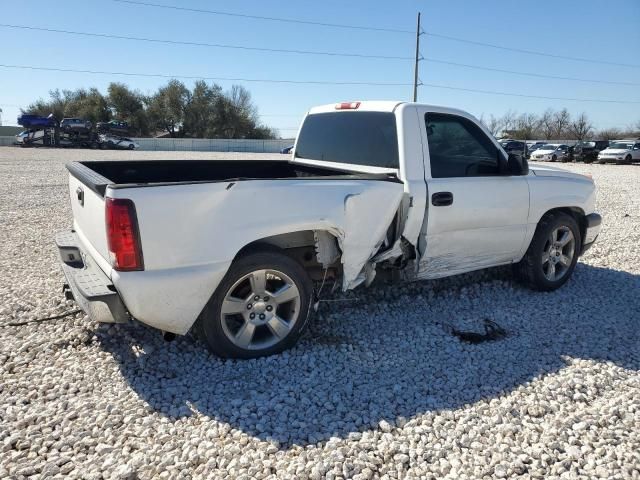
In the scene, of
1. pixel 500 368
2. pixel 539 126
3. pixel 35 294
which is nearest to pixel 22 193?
pixel 35 294

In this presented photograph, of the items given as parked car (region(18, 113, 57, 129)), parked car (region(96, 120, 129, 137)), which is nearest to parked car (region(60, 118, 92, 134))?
parked car (region(18, 113, 57, 129))

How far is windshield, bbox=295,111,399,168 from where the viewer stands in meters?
4.23

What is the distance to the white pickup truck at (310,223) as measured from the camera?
118 inches

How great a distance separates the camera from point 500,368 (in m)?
3.51

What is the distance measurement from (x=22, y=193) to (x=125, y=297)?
37.8 ft

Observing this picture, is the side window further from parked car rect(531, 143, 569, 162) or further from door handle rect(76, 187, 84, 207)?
parked car rect(531, 143, 569, 162)

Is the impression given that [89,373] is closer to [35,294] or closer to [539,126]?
[35,294]

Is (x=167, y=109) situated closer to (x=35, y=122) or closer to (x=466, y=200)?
(x=35, y=122)

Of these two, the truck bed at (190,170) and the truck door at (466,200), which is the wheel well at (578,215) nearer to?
the truck door at (466,200)

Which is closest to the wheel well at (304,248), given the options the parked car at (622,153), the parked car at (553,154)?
the parked car at (622,153)

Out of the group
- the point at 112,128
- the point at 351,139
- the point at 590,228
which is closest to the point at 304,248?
the point at 351,139

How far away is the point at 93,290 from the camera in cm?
307

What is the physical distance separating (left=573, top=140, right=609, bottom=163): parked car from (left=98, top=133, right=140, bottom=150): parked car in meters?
40.7

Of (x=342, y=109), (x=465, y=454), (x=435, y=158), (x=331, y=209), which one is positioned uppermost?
(x=342, y=109)
